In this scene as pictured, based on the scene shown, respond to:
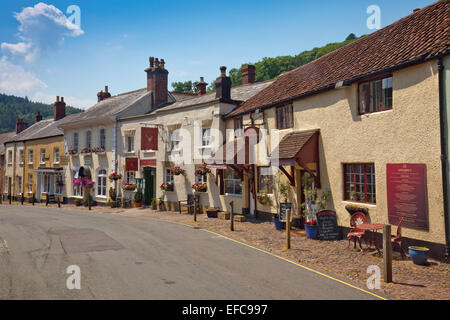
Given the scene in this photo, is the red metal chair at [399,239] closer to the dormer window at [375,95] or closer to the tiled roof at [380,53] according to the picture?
the dormer window at [375,95]

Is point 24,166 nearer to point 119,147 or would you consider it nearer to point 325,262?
point 119,147

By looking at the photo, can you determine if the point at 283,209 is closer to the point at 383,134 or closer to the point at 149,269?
the point at 383,134

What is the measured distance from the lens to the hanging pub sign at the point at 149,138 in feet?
69.7

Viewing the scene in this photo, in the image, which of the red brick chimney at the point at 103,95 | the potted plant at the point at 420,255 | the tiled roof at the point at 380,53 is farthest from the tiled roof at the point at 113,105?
the potted plant at the point at 420,255

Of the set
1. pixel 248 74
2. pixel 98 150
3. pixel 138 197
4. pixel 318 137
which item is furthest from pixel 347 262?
pixel 98 150

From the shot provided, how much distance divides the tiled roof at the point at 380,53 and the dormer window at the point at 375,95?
443 mm

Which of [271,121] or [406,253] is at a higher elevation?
[271,121]

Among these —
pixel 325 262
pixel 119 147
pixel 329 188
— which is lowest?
pixel 325 262

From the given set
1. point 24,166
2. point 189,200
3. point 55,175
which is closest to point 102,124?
point 55,175
